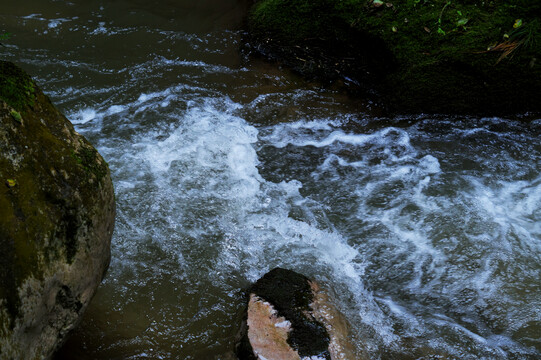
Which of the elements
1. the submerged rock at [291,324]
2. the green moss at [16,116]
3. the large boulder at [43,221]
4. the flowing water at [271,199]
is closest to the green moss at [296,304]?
the submerged rock at [291,324]

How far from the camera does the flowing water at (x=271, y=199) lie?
370 cm

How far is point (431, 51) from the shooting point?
18.9ft

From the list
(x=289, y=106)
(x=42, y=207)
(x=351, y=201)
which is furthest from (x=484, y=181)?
(x=42, y=207)

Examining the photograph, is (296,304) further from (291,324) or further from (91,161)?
(91,161)

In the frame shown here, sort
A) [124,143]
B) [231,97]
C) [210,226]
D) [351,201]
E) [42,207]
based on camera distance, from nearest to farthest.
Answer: [42,207] < [210,226] < [351,201] < [124,143] < [231,97]

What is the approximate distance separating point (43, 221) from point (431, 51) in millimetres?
5077

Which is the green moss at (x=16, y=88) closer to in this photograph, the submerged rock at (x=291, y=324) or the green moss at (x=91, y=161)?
the green moss at (x=91, y=161)

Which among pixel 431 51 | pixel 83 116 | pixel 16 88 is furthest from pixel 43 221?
pixel 431 51

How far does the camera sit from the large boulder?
2.21 metres

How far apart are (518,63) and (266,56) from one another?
3.36 meters

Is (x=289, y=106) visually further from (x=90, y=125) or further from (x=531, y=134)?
(x=531, y=134)

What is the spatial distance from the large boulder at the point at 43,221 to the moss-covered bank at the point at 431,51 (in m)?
4.23

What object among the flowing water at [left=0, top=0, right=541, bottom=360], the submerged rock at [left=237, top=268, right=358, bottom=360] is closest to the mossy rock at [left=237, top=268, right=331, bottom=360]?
the submerged rock at [left=237, top=268, right=358, bottom=360]

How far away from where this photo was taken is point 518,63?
5.62 meters
